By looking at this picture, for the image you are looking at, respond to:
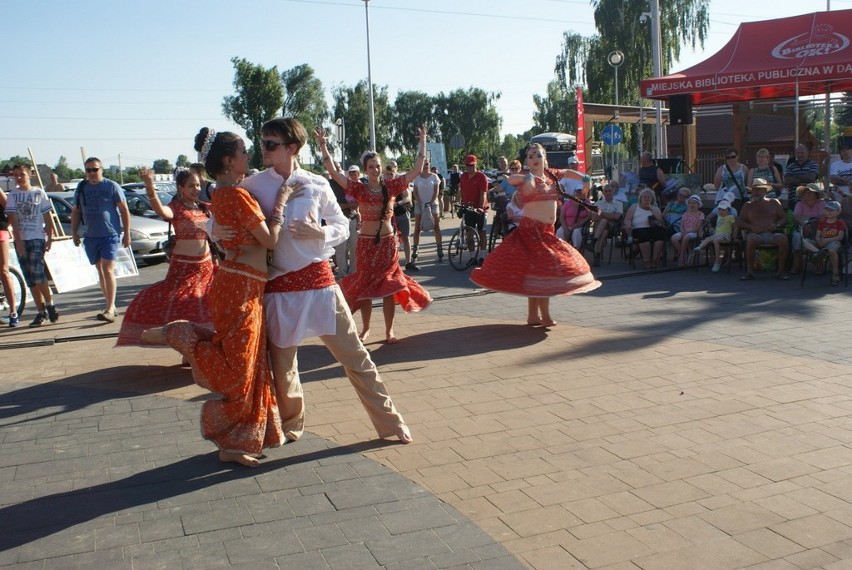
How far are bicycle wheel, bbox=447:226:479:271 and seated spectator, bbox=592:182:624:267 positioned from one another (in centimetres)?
190

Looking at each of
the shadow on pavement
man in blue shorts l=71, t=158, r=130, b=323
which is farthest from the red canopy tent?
man in blue shorts l=71, t=158, r=130, b=323

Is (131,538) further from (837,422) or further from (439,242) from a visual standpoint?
(439,242)

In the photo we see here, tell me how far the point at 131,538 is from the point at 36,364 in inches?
185

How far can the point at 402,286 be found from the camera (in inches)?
334

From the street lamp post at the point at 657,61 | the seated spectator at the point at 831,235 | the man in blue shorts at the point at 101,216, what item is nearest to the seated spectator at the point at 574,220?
the seated spectator at the point at 831,235

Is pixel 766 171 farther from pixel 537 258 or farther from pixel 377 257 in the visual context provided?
pixel 377 257

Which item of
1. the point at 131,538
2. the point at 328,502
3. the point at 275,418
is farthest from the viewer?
the point at 275,418

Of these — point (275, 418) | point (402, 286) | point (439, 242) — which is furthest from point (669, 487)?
point (439, 242)

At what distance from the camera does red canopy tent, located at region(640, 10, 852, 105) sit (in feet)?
51.5

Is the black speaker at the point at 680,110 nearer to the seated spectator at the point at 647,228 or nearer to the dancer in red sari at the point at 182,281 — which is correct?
the seated spectator at the point at 647,228

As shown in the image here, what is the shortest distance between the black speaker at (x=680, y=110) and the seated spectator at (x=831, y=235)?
7.52m

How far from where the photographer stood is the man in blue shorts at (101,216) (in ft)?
33.7

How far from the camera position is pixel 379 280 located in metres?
8.49

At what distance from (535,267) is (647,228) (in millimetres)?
5552
